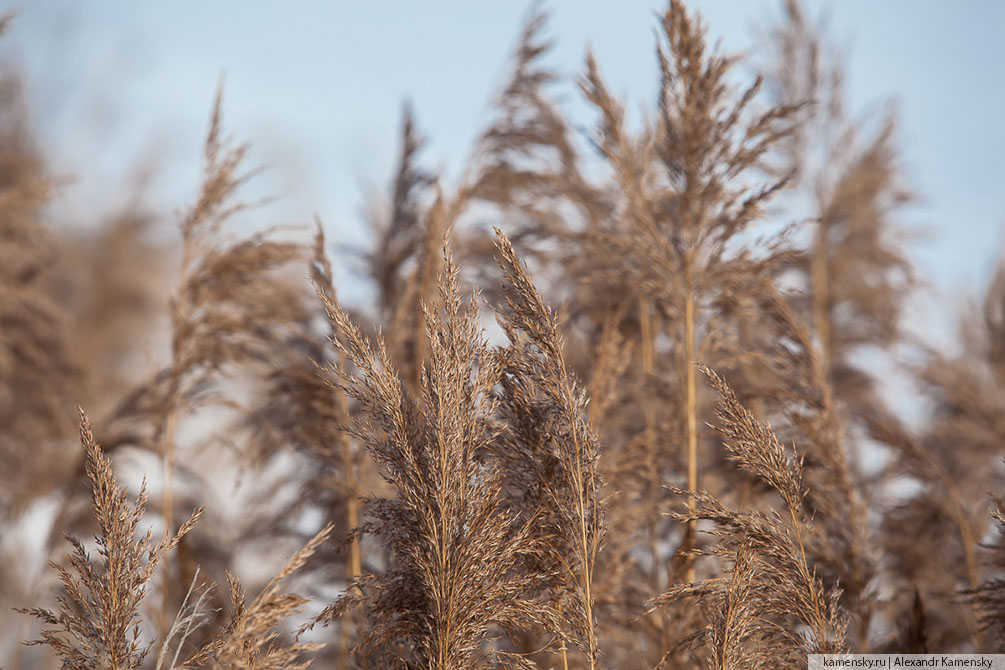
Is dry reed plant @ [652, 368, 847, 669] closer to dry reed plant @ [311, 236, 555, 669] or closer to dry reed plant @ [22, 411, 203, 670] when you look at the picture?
dry reed plant @ [311, 236, 555, 669]

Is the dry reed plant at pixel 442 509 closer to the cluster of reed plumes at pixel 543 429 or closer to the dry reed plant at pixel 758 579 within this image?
the cluster of reed plumes at pixel 543 429

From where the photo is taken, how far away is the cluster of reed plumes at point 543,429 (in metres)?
3.15

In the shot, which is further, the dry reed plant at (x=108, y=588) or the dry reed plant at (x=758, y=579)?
the dry reed plant at (x=758, y=579)

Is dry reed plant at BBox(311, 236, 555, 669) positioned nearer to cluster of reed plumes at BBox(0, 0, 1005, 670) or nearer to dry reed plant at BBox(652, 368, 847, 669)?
cluster of reed plumes at BBox(0, 0, 1005, 670)

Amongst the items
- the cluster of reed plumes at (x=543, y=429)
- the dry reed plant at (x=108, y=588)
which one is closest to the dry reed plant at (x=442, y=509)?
the cluster of reed plumes at (x=543, y=429)

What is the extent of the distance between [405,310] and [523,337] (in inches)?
64.0

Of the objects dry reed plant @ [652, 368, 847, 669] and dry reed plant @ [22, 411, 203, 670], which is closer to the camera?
dry reed plant @ [22, 411, 203, 670]

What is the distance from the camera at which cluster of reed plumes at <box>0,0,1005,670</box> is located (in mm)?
3152

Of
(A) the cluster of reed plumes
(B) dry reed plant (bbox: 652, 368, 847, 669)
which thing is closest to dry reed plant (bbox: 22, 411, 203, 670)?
(A) the cluster of reed plumes

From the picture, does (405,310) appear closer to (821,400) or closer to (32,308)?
A: (821,400)

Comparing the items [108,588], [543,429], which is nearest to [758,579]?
[543,429]

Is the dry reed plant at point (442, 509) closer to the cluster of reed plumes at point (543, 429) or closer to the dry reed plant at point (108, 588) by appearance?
the cluster of reed plumes at point (543, 429)

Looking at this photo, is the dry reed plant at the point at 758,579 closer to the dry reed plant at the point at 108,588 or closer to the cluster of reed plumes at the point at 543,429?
the cluster of reed plumes at the point at 543,429

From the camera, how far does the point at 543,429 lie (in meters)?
3.38
